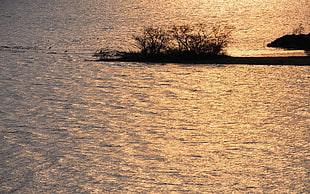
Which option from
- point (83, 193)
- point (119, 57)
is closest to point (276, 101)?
point (83, 193)

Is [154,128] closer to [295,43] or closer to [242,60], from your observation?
[242,60]

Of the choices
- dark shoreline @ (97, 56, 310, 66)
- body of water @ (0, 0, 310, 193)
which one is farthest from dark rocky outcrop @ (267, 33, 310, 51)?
body of water @ (0, 0, 310, 193)

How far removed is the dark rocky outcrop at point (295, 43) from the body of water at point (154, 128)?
557cm

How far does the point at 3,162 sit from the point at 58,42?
963 inches

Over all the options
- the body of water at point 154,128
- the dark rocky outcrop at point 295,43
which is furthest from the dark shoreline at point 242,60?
the dark rocky outcrop at point 295,43

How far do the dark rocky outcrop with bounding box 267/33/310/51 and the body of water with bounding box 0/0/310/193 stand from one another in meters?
5.57

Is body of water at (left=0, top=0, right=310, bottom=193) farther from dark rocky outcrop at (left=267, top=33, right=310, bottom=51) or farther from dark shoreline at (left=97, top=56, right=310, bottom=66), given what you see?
dark rocky outcrop at (left=267, top=33, right=310, bottom=51)

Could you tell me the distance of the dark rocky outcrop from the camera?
24020 mm

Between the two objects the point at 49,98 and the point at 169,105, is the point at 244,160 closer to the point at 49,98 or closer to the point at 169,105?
the point at 169,105

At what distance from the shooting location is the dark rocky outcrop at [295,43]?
78.8 ft

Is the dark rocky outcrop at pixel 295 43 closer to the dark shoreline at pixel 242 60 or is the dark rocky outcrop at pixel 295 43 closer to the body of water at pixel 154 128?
the dark shoreline at pixel 242 60

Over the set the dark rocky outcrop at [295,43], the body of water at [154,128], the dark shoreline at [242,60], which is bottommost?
the body of water at [154,128]

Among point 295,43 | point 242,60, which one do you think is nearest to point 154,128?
point 242,60

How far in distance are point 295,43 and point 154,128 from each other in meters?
15.3
